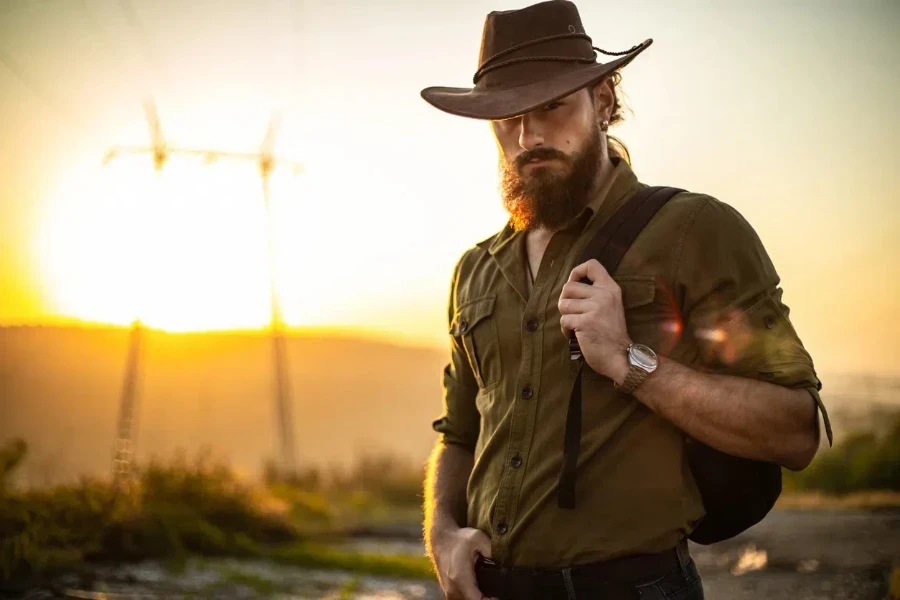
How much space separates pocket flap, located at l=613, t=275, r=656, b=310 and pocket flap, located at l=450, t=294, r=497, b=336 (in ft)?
1.40

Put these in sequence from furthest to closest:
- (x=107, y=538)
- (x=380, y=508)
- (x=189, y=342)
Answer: (x=189, y=342) → (x=380, y=508) → (x=107, y=538)

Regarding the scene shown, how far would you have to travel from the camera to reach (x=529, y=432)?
2146mm

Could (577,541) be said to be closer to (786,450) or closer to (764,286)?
(786,450)

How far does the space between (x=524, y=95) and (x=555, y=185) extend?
26 cm

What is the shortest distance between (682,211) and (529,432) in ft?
2.23

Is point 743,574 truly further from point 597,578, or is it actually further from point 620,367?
point 620,367

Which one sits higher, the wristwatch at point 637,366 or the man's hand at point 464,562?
the wristwatch at point 637,366

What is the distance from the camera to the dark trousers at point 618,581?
1.94 m

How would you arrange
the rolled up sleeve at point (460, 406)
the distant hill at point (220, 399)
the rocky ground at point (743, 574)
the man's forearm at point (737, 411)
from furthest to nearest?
the distant hill at point (220, 399) < the rocky ground at point (743, 574) < the rolled up sleeve at point (460, 406) < the man's forearm at point (737, 411)

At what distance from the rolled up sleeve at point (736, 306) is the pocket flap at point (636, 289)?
2.6 inches

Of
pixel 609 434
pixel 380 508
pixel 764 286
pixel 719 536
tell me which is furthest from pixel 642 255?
pixel 380 508

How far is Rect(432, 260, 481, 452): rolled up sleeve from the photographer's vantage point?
8.64ft

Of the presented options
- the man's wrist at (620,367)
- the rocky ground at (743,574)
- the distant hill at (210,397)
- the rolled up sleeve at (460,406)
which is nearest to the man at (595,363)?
the man's wrist at (620,367)

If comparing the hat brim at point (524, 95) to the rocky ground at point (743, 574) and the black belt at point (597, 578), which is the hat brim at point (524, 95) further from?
the rocky ground at point (743, 574)
